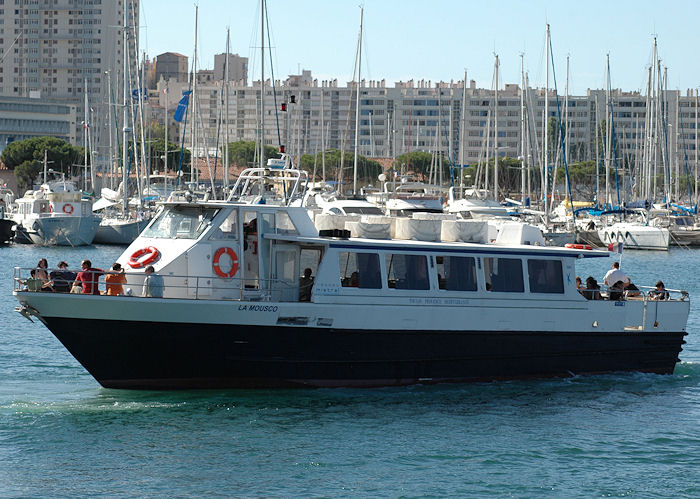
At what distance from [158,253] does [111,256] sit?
42.5 m

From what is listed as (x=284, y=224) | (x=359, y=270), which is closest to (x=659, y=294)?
(x=359, y=270)

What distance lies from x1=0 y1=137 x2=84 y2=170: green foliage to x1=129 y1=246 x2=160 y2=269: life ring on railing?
103185 millimetres

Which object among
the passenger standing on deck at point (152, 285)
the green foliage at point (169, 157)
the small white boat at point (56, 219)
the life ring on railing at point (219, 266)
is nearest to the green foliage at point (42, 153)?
the green foliage at point (169, 157)

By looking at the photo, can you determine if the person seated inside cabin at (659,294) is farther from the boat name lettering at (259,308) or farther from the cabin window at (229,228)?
the cabin window at (229,228)

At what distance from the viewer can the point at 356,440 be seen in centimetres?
1912

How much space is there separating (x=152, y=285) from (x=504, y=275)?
7.46 meters

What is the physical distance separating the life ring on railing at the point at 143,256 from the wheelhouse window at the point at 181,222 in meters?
0.48

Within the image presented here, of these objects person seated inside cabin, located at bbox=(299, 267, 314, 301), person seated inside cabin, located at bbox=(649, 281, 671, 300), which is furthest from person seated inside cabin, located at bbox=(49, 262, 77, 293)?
person seated inside cabin, located at bbox=(649, 281, 671, 300)

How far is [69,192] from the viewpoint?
243 feet

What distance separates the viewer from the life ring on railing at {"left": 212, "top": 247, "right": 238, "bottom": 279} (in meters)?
21.5

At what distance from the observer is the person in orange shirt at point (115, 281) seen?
20795mm

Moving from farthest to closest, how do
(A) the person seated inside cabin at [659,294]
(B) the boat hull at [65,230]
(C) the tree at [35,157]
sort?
(C) the tree at [35,157] < (B) the boat hull at [65,230] < (A) the person seated inside cabin at [659,294]

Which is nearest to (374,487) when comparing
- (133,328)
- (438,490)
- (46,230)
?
(438,490)

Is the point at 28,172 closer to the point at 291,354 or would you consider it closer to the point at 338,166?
the point at 338,166
